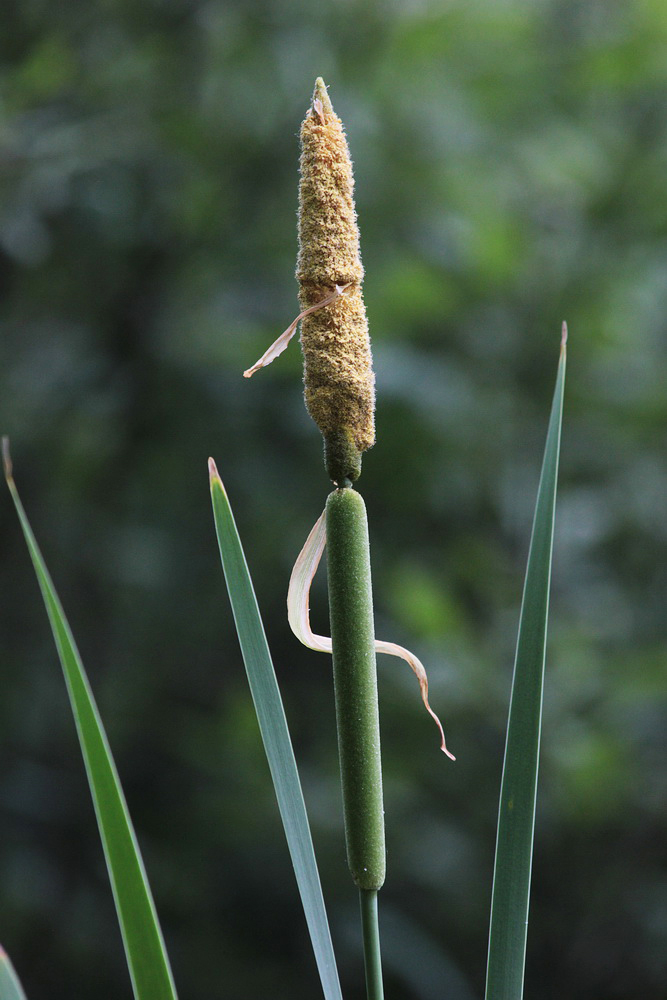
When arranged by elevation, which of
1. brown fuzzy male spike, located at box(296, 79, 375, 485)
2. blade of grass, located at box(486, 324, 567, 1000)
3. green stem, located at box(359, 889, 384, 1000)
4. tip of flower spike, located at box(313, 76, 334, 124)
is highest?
tip of flower spike, located at box(313, 76, 334, 124)

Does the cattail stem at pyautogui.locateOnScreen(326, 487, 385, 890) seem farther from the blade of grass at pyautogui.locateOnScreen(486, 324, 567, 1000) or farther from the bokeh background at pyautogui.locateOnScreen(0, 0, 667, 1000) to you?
the bokeh background at pyautogui.locateOnScreen(0, 0, 667, 1000)

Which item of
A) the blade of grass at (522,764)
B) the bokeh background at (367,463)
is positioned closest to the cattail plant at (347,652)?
the blade of grass at (522,764)

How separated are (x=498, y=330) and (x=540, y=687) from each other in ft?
4.22

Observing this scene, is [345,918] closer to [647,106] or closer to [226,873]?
[226,873]

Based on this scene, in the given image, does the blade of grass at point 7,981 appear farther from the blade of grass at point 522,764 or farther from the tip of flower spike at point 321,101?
the tip of flower spike at point 321,101

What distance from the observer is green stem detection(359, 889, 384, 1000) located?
1.17 feet

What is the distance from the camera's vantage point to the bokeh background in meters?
1.42

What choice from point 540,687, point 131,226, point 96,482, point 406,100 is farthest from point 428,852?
point 540,687

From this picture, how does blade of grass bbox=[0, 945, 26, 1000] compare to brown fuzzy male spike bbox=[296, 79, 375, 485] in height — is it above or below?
below

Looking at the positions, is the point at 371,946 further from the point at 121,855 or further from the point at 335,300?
the point at 335,300

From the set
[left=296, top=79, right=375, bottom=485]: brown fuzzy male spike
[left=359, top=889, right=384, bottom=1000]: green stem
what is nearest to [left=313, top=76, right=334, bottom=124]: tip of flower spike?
[left=296, top=79, right=375, bottom=485]: brown fuzzy male spike

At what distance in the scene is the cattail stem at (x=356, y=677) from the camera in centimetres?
36

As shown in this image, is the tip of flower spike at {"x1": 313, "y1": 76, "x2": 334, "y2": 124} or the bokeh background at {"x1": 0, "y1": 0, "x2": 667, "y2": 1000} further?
the bokeh background at {"x1": 0, "y1": 0, "x2": 667, "y2": 1000}

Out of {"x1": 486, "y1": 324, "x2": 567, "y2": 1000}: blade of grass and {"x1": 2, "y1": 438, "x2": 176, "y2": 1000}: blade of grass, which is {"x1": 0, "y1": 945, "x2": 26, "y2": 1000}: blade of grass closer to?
{"x1": 2, "y1": 438, "x2": 176, "y2": 1000}: blade of grass
